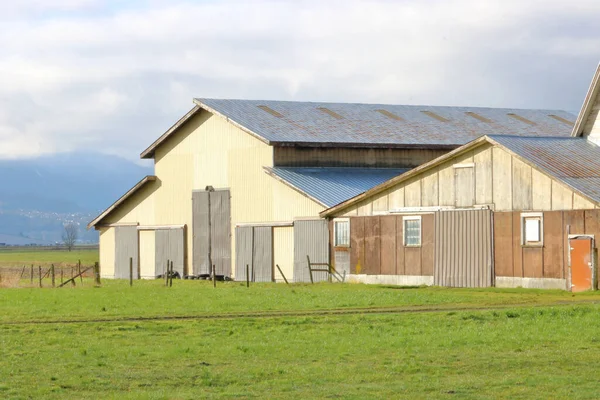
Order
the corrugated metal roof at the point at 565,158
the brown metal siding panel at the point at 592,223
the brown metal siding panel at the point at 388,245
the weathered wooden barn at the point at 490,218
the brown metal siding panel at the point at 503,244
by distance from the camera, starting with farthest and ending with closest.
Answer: the brown metal siding panel at the point at 388,245 < the brown metal siding panel at the point at 503,244 < the corrugated metal roof at the point at 565,158 < the weathered wooden barn at the point at 490,218 < the brown metal siding panel at the point at 592,223

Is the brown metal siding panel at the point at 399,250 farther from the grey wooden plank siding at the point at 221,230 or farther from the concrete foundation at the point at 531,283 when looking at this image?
the grey wooden plank siding at the point at 221,230

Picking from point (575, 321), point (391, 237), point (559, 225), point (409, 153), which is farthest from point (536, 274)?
point (409, 153)

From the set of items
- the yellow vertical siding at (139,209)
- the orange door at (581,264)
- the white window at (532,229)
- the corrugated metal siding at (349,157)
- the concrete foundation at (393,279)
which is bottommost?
the concrete foundation at (393,279)

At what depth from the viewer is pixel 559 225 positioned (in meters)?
42.7

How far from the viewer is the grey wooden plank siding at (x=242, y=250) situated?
2415 inches

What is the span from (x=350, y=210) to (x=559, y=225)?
13.6 meters

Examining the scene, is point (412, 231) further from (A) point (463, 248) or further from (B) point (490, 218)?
(B) point (490, 218)

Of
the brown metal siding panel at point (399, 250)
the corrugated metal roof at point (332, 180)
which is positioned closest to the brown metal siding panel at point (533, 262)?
the brown metal siding panel at point (399, 250)

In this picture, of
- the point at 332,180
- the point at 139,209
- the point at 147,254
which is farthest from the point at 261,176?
the point at 139,209

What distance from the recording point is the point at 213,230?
64.4 meters

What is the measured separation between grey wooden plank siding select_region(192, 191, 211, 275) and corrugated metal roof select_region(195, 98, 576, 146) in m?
5.26

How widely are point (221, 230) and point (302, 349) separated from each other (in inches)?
1614

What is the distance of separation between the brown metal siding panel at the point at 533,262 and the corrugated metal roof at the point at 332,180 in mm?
13475

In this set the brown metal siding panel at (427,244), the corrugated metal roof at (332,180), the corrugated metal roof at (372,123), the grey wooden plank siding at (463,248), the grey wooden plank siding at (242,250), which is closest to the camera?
the grey wooden plank siding at (463,248)
